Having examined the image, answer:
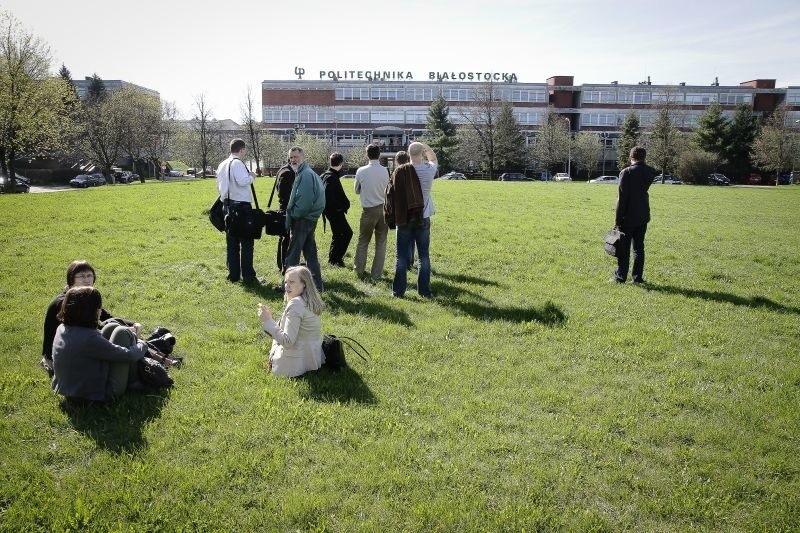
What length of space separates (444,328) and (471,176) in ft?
215

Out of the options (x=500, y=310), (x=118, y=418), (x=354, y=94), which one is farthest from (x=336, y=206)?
(x=354, y=94)

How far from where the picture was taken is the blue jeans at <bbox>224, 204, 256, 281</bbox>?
9.85 metres

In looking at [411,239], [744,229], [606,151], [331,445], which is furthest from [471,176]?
[331,445]

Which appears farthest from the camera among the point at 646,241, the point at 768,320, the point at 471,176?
the point at 471,176

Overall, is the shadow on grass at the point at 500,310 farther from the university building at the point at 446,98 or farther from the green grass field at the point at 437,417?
the university building at the point at 446,98

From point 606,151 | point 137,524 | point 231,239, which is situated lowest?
point 137,524

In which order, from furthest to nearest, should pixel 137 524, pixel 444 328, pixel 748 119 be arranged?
pixel 748 119, pixel 444 328, pixel 137 524

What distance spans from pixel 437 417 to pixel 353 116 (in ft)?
281

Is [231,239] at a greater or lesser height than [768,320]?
greater

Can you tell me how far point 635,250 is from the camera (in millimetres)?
10633

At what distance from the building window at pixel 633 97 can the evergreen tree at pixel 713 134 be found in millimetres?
27177

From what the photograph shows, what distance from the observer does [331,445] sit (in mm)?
4699

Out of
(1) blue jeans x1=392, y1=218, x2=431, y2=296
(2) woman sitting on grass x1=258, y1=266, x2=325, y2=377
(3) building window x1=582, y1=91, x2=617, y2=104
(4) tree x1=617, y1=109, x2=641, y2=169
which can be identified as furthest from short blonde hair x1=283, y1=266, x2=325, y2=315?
(3) building window x1=582, y1=91, x2=617, y2=104

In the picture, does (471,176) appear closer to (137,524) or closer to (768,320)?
(768,320)
